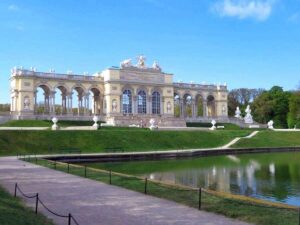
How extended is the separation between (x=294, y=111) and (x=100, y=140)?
55.2 m

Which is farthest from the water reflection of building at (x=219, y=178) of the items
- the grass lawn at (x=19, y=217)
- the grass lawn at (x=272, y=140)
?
the grass lawn at (x=272, y=140)

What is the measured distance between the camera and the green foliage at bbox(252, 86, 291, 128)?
93.9 m

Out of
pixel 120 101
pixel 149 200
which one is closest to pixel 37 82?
pixel 120 101

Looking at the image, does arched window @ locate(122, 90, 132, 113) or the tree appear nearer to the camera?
arched window @ locate(122, 90, 132, 113)

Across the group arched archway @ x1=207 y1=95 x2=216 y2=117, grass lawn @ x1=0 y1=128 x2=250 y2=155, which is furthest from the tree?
grass lawn @ x1=0 y1=128 x2=250 y2=155

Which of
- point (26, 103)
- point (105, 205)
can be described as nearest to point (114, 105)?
point (26, 103)

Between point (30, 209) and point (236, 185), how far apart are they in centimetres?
1159

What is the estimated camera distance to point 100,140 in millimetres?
44375

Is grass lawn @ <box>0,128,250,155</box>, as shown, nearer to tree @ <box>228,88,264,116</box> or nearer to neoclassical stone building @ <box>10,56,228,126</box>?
neoclassical stone building @ <box>10,56,228,126</box>

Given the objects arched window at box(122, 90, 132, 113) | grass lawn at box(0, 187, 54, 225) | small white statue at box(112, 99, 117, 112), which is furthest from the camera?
arched window at box(122, 90, 132, 113)

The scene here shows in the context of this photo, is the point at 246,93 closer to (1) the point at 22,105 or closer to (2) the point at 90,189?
(1) the point at 22,105

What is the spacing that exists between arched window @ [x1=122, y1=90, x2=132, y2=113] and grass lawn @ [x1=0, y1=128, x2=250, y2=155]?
23553mm

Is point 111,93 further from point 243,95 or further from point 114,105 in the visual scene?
point 243,95

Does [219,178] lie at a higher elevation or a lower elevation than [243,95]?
lower
